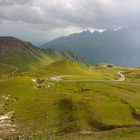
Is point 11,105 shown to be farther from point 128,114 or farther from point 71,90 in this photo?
point 128,114

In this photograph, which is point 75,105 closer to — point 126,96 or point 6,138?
point 126,96

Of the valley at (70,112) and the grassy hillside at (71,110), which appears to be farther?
the grassy hillside at (71,110)

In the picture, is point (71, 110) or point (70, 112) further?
point (71, 110)

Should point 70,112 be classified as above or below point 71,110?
below

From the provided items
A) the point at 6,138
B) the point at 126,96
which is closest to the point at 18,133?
the point at 6,138

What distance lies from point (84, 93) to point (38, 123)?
35218 mm

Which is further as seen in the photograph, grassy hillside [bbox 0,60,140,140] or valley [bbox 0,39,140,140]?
grassy hillside [bbox 0,60,140,140]

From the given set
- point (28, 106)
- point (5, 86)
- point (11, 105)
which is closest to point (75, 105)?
point (28, 106)

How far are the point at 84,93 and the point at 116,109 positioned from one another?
100ft

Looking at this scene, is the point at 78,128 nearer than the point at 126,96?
Yes

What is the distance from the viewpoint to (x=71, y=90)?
459 ft

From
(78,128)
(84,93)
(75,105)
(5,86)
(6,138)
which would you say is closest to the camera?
(6,138)

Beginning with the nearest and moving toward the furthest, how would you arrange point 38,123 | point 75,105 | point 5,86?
point 38,123 < point 75,105 < point 5,86

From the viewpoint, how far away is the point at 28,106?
386 ft
